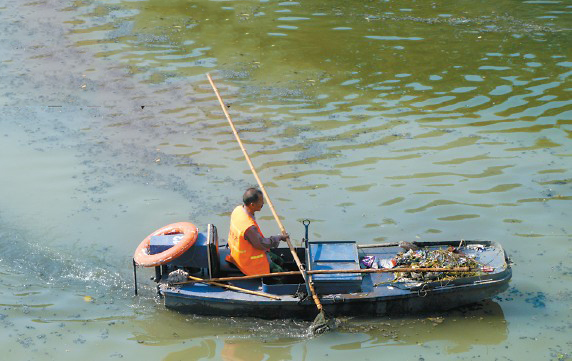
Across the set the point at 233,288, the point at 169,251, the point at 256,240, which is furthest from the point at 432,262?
the point at 169,251

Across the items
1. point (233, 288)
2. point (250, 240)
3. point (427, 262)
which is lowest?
point (233, 288)

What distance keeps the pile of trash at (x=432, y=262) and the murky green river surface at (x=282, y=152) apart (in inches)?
24.0

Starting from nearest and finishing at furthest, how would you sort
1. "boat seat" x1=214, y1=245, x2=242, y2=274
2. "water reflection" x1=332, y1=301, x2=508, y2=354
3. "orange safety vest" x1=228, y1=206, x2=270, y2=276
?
"water reflection" x1=332, y1=301, x2=508, y2=354 < "orange safety vest" x1=228, y1=206, x2=270, y2=276 < "boat seat" x1=214, y1=245, x2=242, y2=274

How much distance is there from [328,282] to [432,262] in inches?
56.6

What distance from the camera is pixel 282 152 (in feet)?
48.0

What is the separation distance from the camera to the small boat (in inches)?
394

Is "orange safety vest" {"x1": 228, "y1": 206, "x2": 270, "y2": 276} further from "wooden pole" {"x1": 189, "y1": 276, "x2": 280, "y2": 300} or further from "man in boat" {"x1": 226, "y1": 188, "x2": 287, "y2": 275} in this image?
"wooden pole" {"x1": 189, "y1": 276, "x2": 280, "y2": 300}

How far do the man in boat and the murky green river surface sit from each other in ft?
2.53

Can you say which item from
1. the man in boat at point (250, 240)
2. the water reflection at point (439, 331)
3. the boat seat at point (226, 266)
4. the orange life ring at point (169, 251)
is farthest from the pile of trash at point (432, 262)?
Answer: the orange life ring at point (169, 251)

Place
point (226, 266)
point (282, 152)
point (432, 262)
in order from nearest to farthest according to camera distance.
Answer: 1. point (432, 262)
2. point (226, 266)
3. point (282, 152)

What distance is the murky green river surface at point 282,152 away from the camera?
402 inches

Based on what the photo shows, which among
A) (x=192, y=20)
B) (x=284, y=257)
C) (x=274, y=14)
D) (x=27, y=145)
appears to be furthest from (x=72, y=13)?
(x=284, y=257)

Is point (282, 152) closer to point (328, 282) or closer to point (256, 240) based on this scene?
point (256, 240)

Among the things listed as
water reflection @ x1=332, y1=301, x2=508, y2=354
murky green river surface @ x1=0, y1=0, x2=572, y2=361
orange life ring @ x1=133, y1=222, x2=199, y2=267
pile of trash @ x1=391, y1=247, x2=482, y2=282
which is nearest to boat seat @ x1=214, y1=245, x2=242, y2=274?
orange life ring @ x1=133, y1=222, x2=199, y2=267
